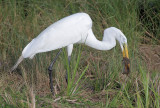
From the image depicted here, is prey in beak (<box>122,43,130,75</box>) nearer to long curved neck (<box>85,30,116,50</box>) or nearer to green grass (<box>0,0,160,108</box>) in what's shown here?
green grass (<box>0,0,160,108</box>)

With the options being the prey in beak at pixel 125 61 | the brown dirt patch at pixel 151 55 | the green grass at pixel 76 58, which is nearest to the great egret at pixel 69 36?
the prey in beak at pixel 125 61

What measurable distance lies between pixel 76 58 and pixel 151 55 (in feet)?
4.89

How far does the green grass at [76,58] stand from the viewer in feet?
12.0

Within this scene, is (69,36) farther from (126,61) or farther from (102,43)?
(126,61)

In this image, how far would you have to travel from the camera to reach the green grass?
3652 millimetres

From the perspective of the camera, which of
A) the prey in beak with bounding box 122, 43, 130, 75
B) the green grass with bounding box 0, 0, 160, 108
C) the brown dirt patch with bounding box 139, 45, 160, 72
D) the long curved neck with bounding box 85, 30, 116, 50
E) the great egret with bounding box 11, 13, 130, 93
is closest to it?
the green grass with bounding box 0, 0, 160, 108

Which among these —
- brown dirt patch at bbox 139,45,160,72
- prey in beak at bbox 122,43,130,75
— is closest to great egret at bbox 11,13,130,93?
prey in beak at bbox 122,43,130,75

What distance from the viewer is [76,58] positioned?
4.95m

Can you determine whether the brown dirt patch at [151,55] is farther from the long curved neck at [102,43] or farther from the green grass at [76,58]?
the long curved neck at [102,43]

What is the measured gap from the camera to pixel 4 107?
3.15 metres

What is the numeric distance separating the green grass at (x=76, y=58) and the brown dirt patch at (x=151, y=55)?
14 centimetres

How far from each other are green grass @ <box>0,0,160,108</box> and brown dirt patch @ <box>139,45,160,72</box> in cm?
14

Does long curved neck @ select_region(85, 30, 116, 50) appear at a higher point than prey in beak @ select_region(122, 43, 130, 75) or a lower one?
higher

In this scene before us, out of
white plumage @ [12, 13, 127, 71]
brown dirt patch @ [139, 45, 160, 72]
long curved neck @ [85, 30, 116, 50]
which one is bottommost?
brown dirt patch @ [139, 45, 160, 72]
